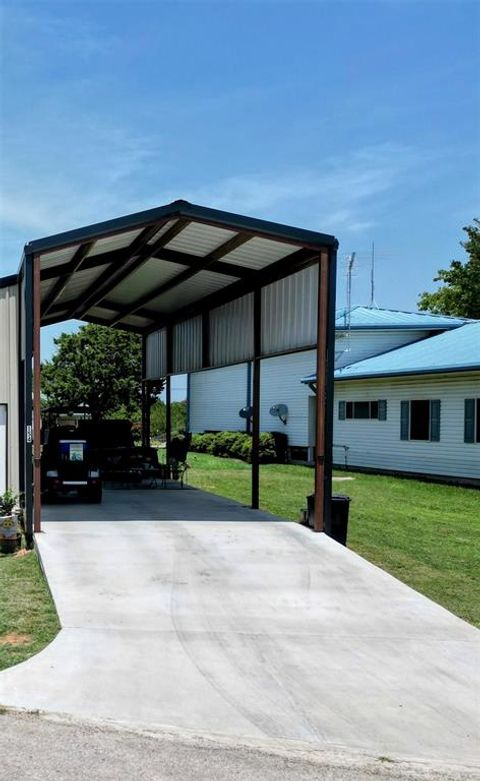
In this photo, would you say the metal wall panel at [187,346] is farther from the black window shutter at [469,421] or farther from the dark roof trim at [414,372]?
the black window shutter at [469,421]

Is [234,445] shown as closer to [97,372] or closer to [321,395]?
[97,372]

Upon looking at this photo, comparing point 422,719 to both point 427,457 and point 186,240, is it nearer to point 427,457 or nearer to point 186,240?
point 186,240

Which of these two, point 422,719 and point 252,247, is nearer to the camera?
point 422,719

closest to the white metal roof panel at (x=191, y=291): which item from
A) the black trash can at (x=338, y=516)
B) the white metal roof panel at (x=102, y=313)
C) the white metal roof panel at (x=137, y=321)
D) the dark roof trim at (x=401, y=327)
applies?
the white metal roof panel at (x=102, y=313)

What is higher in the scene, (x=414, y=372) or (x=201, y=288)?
(x=201, y=288)

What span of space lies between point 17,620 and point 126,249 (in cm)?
723

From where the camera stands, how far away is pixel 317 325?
11039 mm

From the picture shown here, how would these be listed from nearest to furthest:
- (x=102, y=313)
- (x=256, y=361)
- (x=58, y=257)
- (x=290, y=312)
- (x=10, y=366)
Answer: (x=58, y=257) < (x=290, y=312) < (x=10, y=366) < (x=256, y=361) < (x=102, y=313)

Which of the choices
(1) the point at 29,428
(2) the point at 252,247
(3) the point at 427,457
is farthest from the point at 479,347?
(1) the point at 29,428

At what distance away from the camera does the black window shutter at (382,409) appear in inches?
902

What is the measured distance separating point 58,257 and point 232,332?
4326 millimetres

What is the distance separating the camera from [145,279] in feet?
49.5

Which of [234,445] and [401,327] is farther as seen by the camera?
[234,445]

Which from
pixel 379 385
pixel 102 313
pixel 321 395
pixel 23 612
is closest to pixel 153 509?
pixel 321 395
